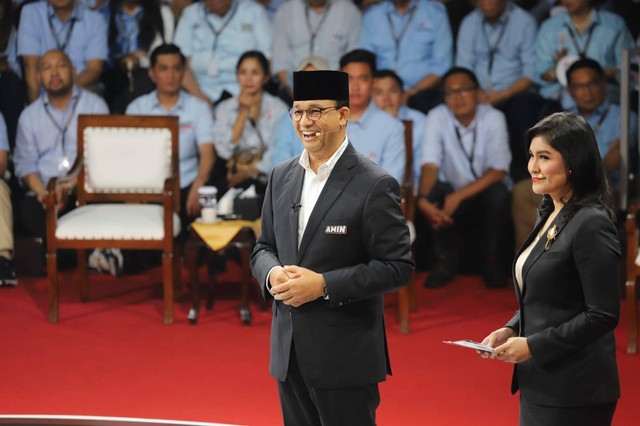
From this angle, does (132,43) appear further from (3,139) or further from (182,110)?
(3,139)

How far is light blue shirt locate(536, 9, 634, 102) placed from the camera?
770cm

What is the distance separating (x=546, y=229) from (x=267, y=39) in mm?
5679

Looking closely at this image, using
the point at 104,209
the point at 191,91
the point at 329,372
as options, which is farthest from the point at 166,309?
the point at 329,372

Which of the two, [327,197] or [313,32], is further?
[313,32]

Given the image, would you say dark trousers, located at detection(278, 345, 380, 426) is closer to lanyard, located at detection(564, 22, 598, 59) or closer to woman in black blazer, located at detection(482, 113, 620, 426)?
woman in black blazer, located at detection(482, 113, 620, 426)

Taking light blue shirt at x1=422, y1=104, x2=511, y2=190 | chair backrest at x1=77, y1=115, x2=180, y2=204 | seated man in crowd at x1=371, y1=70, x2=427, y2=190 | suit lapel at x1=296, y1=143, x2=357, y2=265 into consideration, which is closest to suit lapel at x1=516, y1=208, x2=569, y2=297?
suit lapel at x1=296, y1=143, x2=357, y2=265

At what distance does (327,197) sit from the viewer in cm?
290

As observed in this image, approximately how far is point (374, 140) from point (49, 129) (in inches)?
106

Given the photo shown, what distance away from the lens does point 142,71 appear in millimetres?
8180

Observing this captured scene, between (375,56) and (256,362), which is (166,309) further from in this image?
(375,56)

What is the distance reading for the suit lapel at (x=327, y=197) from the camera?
2887 millimetres

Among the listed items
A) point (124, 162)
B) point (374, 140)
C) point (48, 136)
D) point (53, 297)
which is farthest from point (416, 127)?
point (53, 297)

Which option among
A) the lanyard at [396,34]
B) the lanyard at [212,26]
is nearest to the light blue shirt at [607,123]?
the lanyard at [396,34]

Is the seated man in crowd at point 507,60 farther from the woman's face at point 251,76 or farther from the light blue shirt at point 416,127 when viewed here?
the woman's face at point 251,76
